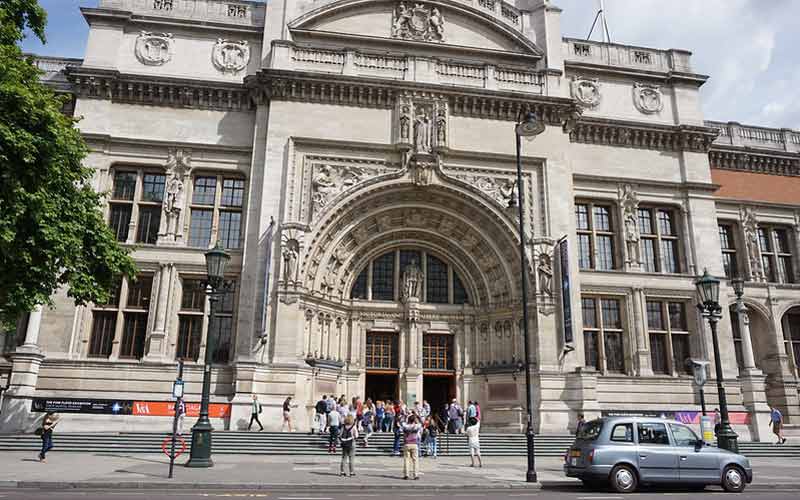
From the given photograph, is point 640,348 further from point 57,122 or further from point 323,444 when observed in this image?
point 57,122

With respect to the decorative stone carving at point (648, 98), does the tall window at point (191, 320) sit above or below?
below

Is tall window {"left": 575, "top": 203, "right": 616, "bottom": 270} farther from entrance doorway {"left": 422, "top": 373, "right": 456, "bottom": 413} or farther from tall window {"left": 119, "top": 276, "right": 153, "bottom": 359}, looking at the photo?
tall window {"left": 119, "top": 276, "right": 153, "bottom": 359}

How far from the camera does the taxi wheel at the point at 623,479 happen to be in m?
12.6

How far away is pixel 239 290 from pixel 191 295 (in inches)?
90.9

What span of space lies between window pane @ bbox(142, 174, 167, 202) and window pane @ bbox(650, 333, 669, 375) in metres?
24.5

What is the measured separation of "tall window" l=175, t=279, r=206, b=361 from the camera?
24141mm

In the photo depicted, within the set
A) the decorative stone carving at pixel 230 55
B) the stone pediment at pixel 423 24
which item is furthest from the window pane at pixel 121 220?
the stone pediment at pixel 423 24

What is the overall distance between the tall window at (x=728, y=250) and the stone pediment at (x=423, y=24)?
1450 centimetres

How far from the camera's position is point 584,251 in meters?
28.3

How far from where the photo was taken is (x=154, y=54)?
27.0 meters

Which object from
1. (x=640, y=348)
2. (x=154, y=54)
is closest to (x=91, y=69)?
(x=154, y=54)

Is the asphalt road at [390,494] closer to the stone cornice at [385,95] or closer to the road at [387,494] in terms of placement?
the road at [387,494]

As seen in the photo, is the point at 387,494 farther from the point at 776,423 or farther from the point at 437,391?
the point at 776,423

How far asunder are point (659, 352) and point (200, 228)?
22.8 metres
